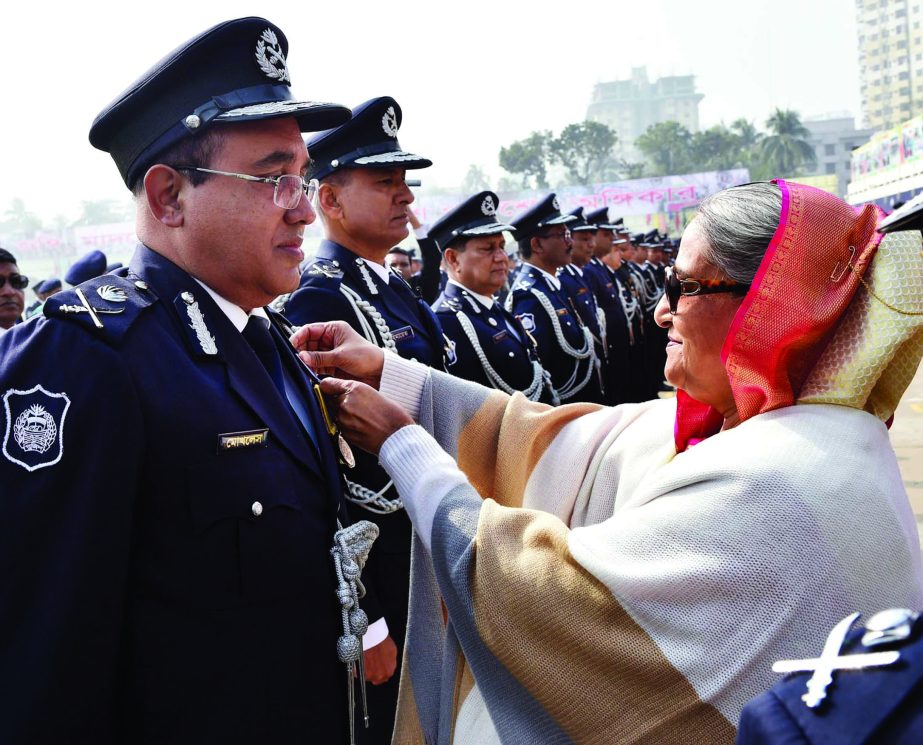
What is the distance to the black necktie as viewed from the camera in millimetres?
2193

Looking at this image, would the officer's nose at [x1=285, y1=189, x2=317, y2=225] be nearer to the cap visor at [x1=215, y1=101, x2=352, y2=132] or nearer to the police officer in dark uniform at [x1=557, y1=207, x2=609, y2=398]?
the cap visor at [x1=215, y1=101, x2=352, y2=132]

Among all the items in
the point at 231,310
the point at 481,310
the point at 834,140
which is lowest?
the point at 834,140

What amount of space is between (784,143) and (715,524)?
319ft

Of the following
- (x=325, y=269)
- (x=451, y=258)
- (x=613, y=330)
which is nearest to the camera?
(x=325, y=269)

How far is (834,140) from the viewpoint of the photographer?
135875 mm

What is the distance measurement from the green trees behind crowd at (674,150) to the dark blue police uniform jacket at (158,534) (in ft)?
289

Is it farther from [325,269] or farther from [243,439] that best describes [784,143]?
[243,439]

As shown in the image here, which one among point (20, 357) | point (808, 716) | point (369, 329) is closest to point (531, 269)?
point (369, 329)

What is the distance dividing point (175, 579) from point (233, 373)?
455mm

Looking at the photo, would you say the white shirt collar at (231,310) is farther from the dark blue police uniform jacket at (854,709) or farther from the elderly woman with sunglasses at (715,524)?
the dark blue police uniform jacket at (854,709)

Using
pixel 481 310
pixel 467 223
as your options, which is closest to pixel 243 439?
pixel 481 310

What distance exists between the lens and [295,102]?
210 cm

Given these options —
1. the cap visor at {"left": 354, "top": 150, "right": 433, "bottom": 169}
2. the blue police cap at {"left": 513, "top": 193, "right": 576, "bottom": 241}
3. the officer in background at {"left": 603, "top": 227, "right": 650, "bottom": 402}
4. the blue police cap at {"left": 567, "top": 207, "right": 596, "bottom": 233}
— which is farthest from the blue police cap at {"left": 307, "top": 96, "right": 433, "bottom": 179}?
the blue police cap at {"left": 567, "top": 207, "right": 596, "bottom": 233}

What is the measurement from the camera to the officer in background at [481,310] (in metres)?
5.98
